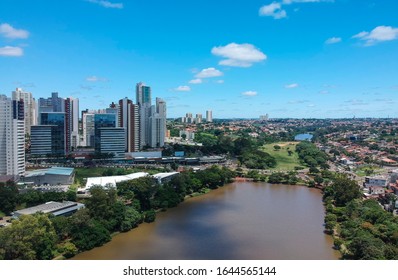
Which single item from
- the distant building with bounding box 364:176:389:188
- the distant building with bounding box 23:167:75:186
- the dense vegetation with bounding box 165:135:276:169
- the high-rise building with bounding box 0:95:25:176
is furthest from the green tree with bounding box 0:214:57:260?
the dense vegetation with bounding box 165:135:276:169

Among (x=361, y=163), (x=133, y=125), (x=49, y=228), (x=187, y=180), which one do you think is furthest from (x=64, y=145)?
(x=361, y=163)

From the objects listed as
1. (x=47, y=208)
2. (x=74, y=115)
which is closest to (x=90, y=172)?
(x=47, y=208)

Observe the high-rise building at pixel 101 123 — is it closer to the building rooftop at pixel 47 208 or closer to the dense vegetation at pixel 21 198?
the dense vegetation at pixel 21 198

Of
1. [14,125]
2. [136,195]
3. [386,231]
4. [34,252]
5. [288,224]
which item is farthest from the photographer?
[14,125]

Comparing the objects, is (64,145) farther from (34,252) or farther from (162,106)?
(34,252)

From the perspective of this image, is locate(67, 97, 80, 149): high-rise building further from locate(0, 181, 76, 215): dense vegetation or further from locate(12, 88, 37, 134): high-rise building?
locate(0, 181, 76, 215): dense vegetation

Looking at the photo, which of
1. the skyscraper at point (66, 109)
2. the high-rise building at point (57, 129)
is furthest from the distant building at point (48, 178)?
the skyscraper at point (66, 109)
